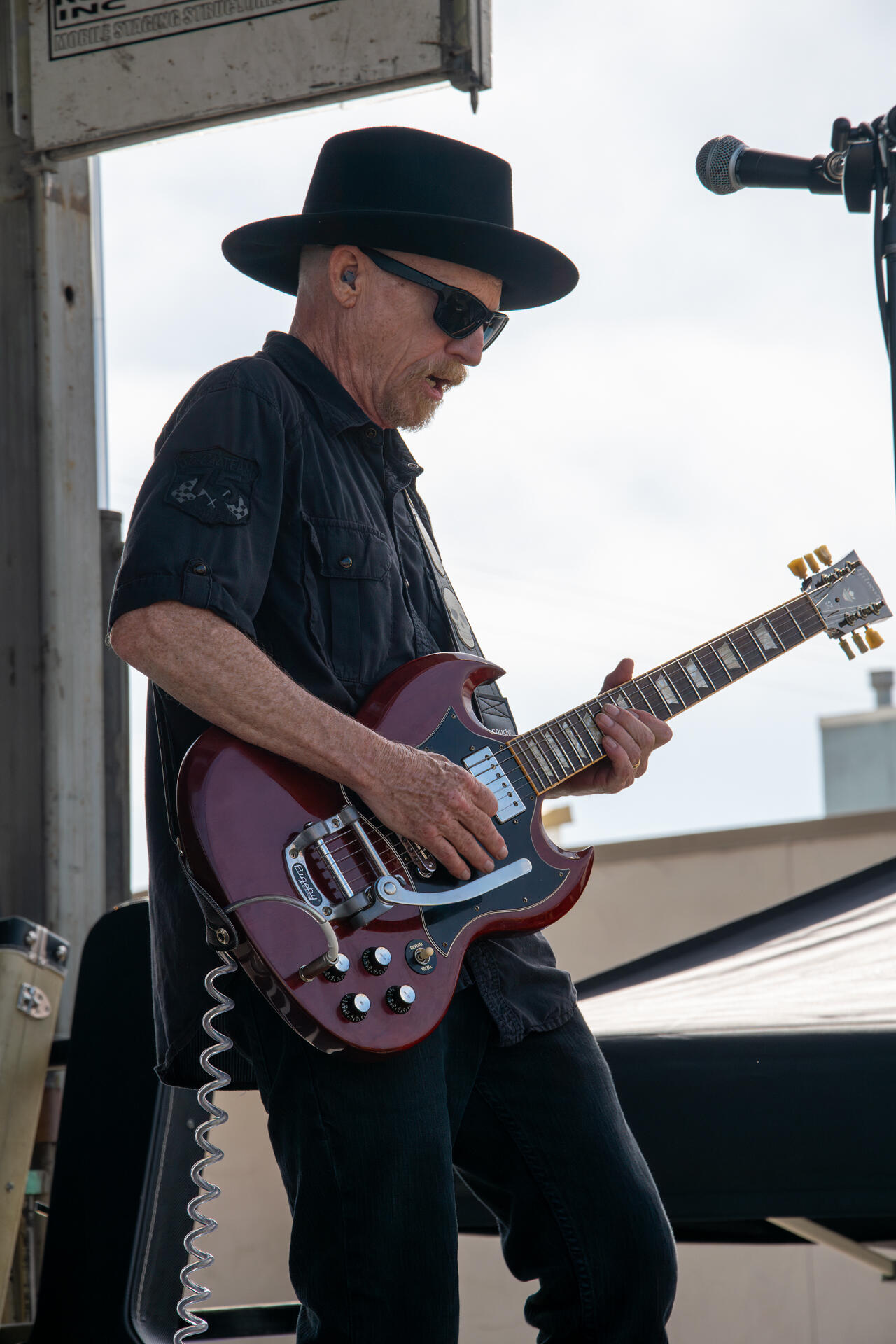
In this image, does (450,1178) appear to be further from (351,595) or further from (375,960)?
(351,595)

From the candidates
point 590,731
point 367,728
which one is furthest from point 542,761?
point 367,728

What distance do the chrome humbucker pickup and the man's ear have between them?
63cm

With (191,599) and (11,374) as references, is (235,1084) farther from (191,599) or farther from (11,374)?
(11,374)

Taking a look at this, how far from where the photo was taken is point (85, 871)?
322 cm

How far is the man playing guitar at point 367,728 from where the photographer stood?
1468 millimetres

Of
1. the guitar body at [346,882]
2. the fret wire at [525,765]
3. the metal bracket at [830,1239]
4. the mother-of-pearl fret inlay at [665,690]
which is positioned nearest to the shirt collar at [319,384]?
the guitar body at [346,882]

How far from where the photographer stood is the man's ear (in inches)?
70.1

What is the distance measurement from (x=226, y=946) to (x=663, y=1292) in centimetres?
68

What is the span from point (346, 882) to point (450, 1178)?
0.35 m

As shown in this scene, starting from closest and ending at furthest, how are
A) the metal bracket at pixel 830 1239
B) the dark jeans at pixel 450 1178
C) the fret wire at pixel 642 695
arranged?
1. the dark jeans at pixel 450 1178
2. the fret wire at pixel 642 695
3. the metal bracket at pixel 830 1239

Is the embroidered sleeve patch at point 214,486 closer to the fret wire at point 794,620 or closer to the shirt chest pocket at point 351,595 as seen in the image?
the shirt chest pocket at point 351,595

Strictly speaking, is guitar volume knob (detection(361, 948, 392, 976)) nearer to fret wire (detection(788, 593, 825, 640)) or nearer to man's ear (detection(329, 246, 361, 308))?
man's ear (detection(329, 246, 361, 308))

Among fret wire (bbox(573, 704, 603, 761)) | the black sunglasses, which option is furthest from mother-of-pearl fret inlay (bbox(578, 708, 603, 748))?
the black sunglasses

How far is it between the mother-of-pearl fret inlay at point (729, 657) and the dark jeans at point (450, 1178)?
2.08 ft
